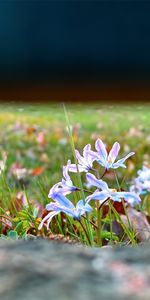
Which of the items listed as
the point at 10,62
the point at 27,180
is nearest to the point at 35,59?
the point at 10,62

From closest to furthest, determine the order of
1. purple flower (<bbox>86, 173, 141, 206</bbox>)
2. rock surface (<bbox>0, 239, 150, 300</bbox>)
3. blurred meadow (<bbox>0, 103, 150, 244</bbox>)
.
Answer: rock surface (<bbox>0, 239, 150, 300</bbox>)
purple flower (<bbox>86, 173, 141, 206</bbox>)
blurred meadow (<bbox>0, 103, 150, 244</bbox>)

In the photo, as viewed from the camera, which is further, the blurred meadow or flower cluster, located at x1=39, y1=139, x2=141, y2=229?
the blurred meadow

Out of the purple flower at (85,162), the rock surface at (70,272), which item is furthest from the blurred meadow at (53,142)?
the rock surface at (70,272)

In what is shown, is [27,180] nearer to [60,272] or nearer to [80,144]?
[80,144]

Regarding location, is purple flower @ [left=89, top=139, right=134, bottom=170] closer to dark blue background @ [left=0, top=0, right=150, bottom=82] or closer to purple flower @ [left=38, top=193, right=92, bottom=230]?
purple flower @ [left=38, top=193, right=92, bottom=230]

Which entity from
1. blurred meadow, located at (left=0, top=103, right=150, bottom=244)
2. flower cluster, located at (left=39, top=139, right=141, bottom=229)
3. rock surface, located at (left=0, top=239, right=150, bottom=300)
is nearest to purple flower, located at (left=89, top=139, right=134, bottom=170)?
flower cluster, located at (left=39, top=139, right=141, bottom=229)

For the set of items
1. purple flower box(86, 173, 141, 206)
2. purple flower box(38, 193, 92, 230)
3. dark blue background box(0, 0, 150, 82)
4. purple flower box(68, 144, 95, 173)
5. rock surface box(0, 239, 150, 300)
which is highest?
dark blue background box(0, 0, 150, 82)

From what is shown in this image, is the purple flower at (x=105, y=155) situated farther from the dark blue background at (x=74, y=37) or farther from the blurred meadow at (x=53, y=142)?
the blurred meadow at (x=53, y=142)
